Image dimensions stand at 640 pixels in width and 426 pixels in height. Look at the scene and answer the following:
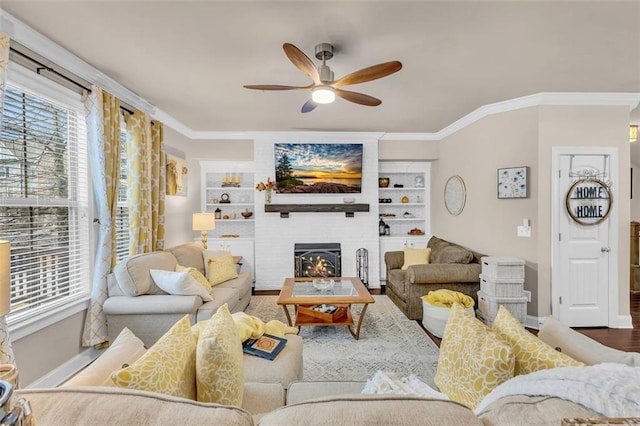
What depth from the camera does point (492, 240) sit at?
3832 millimetres

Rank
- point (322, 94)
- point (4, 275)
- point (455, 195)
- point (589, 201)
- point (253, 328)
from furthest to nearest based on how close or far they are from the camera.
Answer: point (455, 195)
point (589, 201)
point (322, 94)
point (253, 328)
point (4, 275)

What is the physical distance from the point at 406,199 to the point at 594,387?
494 centimetres

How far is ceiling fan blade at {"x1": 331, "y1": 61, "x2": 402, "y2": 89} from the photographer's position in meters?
2.02

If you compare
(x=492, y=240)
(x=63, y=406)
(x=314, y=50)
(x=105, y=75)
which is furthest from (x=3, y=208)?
(x=492, y=240)

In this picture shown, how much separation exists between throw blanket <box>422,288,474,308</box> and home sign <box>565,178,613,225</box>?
1.53 metres

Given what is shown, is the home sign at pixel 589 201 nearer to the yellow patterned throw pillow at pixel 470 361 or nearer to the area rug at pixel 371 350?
the area rug at pixel 371 350

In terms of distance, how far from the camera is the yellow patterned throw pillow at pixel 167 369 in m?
0.95

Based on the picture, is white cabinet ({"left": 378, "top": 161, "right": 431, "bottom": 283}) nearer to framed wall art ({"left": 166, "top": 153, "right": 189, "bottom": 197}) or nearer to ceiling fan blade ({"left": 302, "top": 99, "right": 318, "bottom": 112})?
ceiling fan blade ({"left": 302, "top": 99, "right": 318, "bottom": 112})

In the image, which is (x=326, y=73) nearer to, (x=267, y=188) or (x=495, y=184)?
(x=495, y=184)

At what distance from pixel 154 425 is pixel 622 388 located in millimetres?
1126

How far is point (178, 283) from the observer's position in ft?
9.04

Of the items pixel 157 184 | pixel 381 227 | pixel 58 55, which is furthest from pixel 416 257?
pixel 58 55

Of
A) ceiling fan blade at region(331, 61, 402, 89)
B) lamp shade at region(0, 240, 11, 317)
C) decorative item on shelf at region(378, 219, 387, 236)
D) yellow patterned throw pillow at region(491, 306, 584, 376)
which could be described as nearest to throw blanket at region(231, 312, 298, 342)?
lamp shade at region(0, 240, 11, 317)

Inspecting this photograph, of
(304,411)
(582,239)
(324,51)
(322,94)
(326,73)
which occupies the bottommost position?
(304,411)
